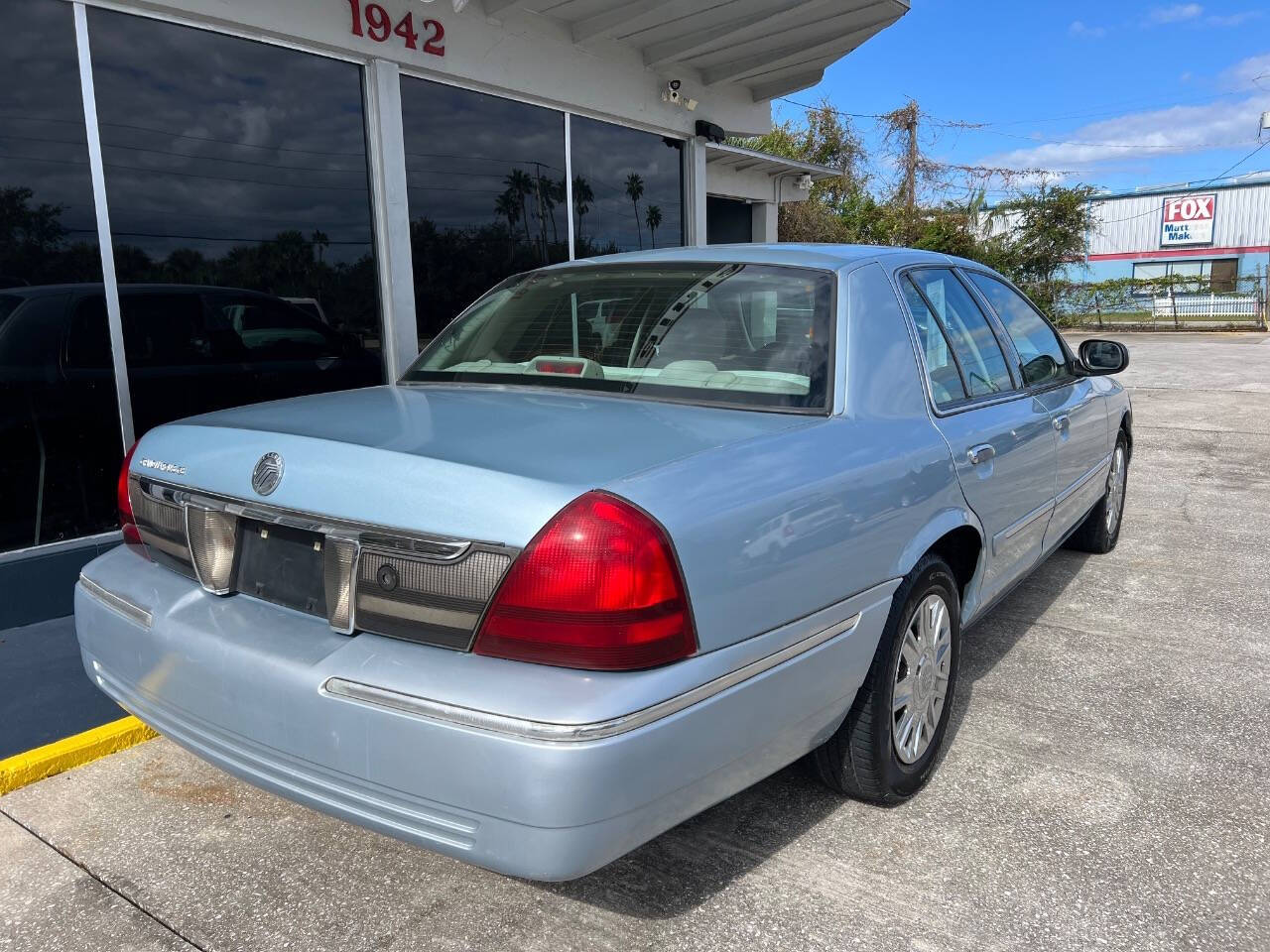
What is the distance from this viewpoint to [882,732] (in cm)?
256

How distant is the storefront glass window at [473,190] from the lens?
6.66 metres

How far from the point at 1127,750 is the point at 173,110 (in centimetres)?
536

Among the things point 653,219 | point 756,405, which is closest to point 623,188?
point 653,219

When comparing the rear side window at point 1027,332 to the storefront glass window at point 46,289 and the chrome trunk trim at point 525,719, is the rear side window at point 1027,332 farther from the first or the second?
the storefront glass window at point 46,289

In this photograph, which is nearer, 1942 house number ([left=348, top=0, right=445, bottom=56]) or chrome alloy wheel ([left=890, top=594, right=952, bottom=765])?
chrome alloy wheel ([left=890, top=594, right=952, bottom=765])

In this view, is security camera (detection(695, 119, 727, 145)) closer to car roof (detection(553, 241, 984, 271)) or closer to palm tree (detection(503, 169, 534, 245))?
palm tree (detection(503, 169, 534, 245))

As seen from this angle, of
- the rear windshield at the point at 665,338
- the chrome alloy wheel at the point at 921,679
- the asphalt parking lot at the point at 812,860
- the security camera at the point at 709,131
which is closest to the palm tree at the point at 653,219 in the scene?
the security camera at the point at 709,131

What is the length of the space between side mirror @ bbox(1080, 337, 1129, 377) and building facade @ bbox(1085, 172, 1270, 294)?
148 feet

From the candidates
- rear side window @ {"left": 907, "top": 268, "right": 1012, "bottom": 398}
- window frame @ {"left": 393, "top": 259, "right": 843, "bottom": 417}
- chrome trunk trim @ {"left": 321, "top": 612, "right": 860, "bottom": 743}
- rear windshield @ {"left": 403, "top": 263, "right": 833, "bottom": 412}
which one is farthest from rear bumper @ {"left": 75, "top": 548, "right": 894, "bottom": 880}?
rear side window @ {"left": 907, "top": 268, "right": 1012, "bottom": 398}

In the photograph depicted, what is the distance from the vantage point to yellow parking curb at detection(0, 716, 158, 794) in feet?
9.87

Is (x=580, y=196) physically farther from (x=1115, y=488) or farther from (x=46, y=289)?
(x=1115, y=488)

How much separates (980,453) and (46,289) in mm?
4290

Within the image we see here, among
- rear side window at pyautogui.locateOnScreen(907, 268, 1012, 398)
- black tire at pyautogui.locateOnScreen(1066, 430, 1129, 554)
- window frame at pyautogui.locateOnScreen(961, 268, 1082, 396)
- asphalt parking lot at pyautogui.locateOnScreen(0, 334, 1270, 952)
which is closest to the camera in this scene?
asphalt parking lot at pyautogui.locateOnScreen(0, 334, 1270, 952)

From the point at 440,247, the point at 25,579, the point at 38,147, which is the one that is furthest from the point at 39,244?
the point at 440,247
